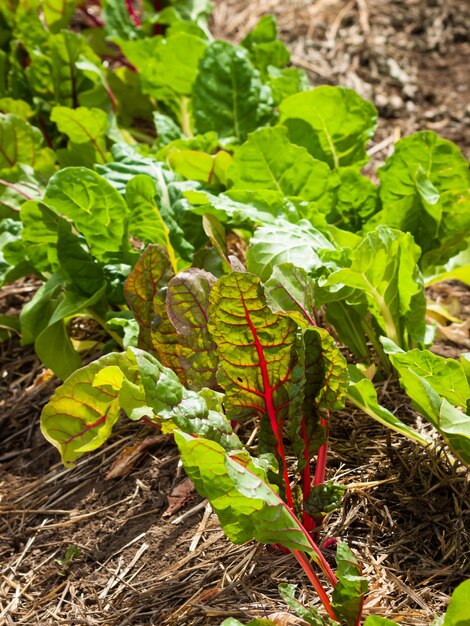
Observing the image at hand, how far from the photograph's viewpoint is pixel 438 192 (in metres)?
2.13

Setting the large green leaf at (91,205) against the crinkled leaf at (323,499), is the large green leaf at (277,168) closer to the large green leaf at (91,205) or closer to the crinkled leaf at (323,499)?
the large green leaf at (91,205)

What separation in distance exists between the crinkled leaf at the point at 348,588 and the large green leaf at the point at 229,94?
1582mm

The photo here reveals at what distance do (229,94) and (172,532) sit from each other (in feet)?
4.73

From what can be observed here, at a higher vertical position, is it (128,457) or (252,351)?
(252,351)

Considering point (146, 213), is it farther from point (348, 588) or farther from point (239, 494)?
point (348, 588)

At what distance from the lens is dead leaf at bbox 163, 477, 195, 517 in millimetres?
1774

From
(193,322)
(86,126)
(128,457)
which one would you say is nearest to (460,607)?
(193,322)

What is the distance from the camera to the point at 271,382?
1623 mm

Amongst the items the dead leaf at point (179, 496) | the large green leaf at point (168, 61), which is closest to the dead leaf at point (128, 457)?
the dead leaf at point (179, 496)

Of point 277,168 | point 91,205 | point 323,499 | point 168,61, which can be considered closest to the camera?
point 323,499

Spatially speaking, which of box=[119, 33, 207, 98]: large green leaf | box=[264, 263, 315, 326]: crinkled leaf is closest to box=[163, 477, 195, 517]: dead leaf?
box=[264, 263, 315, 326]: crinkled leaf

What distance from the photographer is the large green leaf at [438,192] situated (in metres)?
2.15

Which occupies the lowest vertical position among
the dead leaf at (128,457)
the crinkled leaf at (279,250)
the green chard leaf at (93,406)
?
the dead leaf at (128,457)

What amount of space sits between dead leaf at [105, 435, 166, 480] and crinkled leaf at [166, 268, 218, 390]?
0.24 metres
